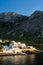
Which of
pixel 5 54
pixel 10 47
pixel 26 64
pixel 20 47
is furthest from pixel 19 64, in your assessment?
pixel 20 47

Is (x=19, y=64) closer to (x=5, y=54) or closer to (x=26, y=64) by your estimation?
(x=26, y=64)

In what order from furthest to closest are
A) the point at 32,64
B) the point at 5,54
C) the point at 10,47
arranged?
the point at 10,47, the point at 5,54, the point at 32,64

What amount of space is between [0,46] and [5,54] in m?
20.4

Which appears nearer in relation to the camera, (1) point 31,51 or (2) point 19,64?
(2) point 19,64

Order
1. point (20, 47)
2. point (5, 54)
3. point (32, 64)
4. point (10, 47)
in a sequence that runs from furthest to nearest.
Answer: point (20, 47) → point (10, 47) → point (5, 54) → point (32, 64)

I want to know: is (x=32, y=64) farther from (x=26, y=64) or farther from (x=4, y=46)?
(x=4, y=46)

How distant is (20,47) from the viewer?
156375 mm

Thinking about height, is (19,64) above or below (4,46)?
below

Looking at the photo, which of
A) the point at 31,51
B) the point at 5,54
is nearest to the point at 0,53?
the point at 5,54

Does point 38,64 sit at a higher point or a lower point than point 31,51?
lower

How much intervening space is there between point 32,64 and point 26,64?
1870 millimetres

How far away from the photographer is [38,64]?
259 feet

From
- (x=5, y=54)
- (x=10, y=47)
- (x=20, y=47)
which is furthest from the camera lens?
(x=20, y=47)

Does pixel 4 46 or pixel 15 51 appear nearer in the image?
pixel 15 51
